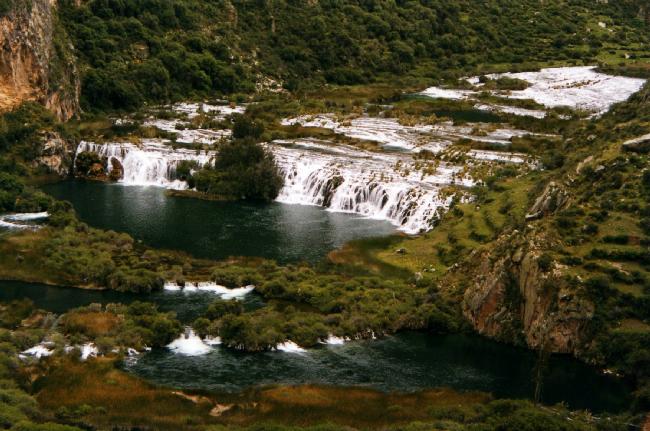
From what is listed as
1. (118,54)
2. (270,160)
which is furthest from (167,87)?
(270,160)

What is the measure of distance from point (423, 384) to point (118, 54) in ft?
314

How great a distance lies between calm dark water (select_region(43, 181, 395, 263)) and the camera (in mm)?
70188

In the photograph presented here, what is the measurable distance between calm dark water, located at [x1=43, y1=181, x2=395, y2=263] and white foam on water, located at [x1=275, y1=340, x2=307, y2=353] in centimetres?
1678

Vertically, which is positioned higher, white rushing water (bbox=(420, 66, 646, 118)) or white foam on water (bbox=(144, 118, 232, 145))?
white rushing water (bbox=(420, 66, 646, 118))

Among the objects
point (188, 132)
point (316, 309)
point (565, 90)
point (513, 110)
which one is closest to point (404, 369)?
point (316, 309)

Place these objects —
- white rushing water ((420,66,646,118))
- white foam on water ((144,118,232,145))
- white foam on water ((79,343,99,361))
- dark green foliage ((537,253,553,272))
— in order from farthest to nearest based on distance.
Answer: white rushing water ((420,66,646,118))
white foam on water ((144,118,232,145))
dark green foliage ((537,253,553,272))
white foam on water ((79,343,99,361))

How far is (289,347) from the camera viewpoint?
50.3 m

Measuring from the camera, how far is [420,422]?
3969 centimetres

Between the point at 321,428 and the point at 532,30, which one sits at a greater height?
the point at 532,30

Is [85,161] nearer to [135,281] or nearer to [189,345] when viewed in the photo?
[135,281]

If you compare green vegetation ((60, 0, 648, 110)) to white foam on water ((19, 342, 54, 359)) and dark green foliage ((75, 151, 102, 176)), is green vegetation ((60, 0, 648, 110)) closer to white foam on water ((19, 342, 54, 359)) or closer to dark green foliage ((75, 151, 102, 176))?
dark green foliage ((75, 151, 102, 176))

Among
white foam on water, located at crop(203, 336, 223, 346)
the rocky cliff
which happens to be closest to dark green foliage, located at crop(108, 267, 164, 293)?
white foam on water, located at crop(203, 336, 223, 346)

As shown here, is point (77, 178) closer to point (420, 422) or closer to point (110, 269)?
point (110, 269)

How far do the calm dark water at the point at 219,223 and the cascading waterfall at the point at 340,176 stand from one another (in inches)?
89.4
